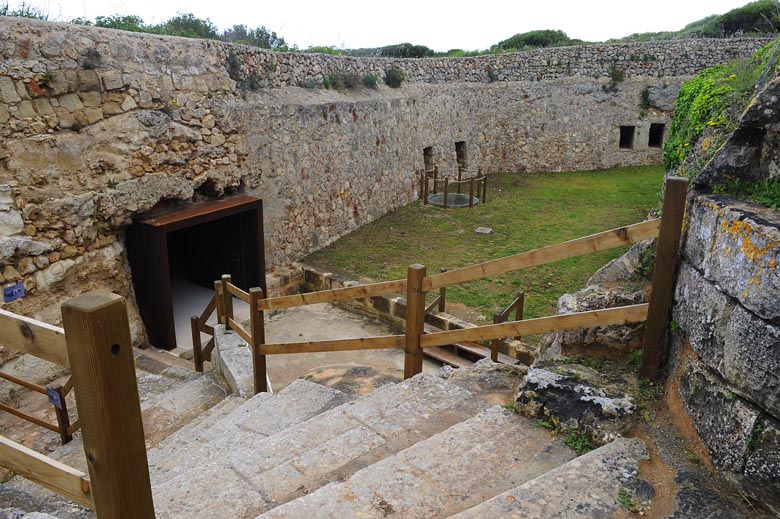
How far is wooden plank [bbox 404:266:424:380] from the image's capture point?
375cm

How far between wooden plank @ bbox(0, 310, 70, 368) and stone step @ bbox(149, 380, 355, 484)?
204cm

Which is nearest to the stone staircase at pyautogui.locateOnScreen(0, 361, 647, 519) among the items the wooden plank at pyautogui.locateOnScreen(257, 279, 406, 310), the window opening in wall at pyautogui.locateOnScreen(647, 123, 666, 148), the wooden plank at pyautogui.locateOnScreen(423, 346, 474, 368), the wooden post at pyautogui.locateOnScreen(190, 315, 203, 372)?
the wooden plank at pyautogui.locateOnScreen(257, 279, 406, 310)

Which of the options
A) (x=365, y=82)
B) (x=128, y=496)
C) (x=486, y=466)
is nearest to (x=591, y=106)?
(x=365, y=82)

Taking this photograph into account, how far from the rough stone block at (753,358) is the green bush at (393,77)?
11.9m

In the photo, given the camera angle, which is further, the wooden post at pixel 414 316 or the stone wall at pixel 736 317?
the wooden post at pixel 414 316

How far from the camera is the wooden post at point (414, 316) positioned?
376 centimetres

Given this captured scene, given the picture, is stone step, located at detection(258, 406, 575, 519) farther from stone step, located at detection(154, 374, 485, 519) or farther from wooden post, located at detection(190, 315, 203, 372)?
wooden post, located at detection(190, 315, 203, 372)

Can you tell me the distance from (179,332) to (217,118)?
3.10m

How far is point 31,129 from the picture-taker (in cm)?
563

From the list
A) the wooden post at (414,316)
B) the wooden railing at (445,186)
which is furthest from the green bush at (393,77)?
the wooden post at (414,316)

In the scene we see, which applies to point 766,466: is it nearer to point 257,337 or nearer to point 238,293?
point 257,337

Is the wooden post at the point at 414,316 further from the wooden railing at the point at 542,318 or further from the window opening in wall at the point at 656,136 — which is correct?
the window opening in wall at the point at 656,136

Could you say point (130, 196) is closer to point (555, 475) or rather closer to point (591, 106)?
point (555, 475)

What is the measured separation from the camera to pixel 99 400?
1.36 m
